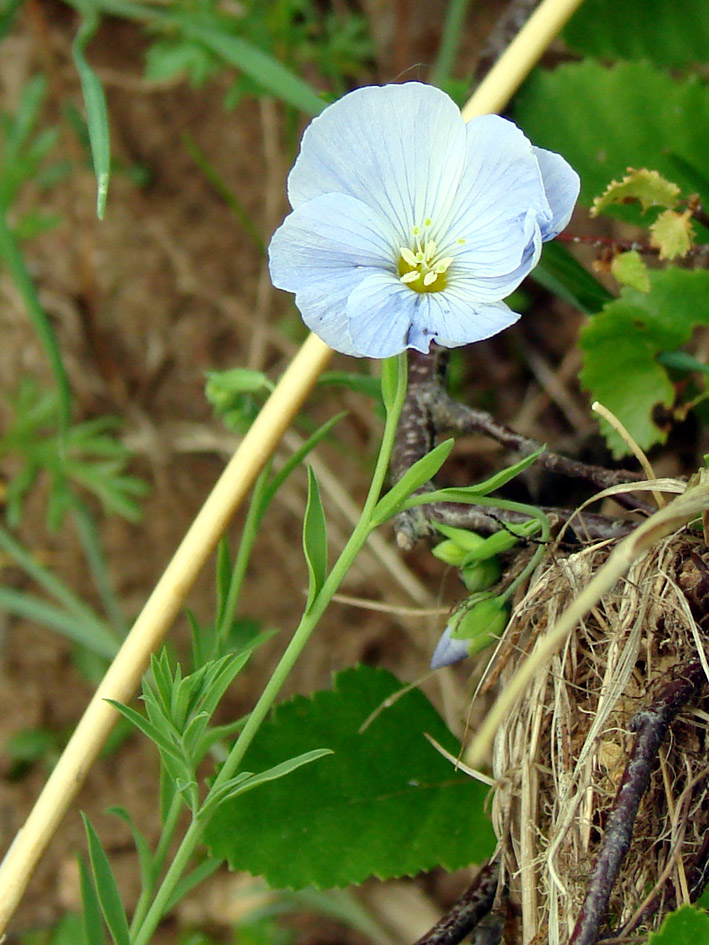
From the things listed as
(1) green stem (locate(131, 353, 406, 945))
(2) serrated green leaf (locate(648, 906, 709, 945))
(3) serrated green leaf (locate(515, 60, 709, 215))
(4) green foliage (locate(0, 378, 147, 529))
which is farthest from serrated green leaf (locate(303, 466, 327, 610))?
→ (4) green foliage (locate(0, 378, 147, 529))

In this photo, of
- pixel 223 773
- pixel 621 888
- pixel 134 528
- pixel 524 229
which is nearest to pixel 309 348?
pixel 524 229

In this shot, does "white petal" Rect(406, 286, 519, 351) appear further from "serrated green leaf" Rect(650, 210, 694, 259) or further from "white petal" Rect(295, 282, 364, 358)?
"serrated green leaf" Rect(650, 210, 694, 259)

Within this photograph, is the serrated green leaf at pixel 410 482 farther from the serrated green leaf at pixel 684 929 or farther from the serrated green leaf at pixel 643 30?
the serrated green leaf at pixel 643 30

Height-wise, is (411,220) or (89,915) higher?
(411,220)

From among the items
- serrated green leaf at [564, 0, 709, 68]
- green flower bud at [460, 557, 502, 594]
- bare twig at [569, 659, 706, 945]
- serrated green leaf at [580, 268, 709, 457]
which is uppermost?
serrated green leaf at [564, 0, 709, 68]

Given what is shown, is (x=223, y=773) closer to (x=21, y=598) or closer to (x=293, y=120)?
(x=21, y=598)

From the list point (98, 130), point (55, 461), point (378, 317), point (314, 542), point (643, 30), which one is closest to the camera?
point (378, 317)

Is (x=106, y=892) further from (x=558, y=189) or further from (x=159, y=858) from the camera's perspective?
(x=558, y=189)

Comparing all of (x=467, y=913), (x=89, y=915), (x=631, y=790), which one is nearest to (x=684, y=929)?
(x=631, y=790)

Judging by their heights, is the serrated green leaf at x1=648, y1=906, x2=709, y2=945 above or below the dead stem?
below
